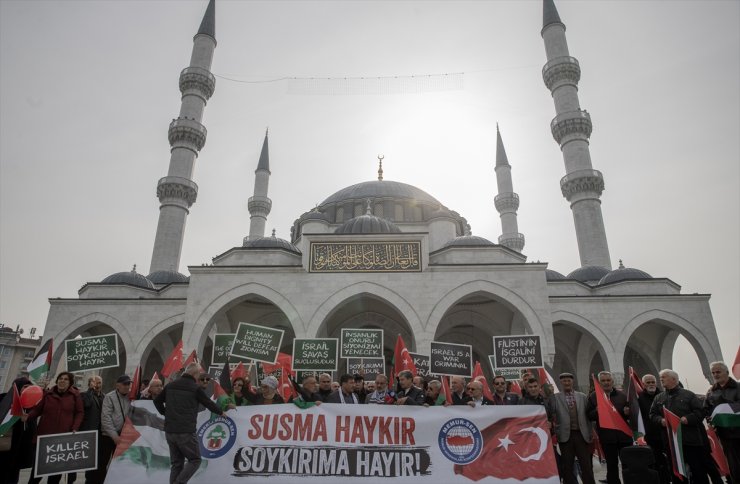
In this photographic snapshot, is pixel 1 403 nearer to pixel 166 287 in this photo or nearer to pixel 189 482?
pixel 189 482

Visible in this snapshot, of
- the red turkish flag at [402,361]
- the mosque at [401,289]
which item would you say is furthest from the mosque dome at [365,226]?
the red turkish flag at [402,361]

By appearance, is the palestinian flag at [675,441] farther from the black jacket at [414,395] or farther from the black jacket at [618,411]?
the black jacket at [414,395]

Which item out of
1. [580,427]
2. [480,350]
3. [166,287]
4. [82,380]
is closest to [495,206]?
[480,350]

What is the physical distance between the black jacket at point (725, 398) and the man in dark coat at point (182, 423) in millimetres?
4895

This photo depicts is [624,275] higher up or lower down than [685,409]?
higher up

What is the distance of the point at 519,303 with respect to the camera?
13.2 meters

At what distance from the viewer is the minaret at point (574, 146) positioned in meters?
19.4

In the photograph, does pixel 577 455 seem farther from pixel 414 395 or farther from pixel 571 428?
pixel 414 395

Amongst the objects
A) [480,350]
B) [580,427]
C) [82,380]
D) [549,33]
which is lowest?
[580,427]

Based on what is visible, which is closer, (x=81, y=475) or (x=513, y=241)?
(x=81, y=475)

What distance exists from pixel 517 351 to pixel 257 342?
5153mm

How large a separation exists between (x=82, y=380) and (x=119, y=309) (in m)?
3.58

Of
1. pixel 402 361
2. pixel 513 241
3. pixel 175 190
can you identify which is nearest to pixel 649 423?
pixel 402 361

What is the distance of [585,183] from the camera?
19.7 meters
